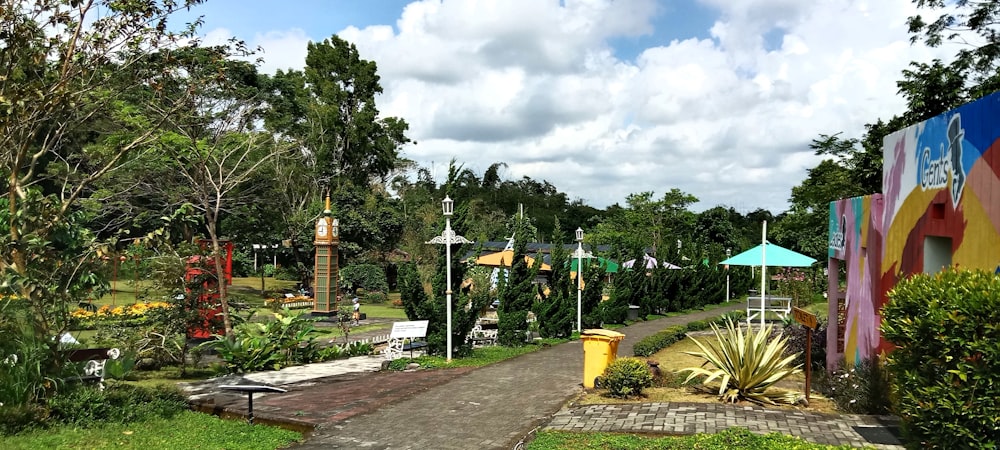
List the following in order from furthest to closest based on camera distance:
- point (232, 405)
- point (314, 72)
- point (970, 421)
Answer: point (314, 72) < point (232, 405) < point (970, 421)

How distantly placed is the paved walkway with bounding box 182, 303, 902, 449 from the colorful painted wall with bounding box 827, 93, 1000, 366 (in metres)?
1.96

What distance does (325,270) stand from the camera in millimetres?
25938

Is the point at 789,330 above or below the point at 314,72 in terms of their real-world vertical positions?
below

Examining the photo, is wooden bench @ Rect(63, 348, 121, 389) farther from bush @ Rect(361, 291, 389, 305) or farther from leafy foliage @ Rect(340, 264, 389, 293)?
leafy foliage @ Rect(340, 264, 389, 293)

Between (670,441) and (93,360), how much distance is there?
27.2 ft

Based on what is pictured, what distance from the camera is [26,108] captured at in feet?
29.1

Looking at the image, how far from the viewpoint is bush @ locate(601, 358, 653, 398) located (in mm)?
8961

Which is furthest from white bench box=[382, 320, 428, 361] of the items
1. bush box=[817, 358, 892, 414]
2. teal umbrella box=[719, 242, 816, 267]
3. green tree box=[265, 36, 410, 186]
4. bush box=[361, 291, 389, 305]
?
green tree box=[265, 36, 410, 186]

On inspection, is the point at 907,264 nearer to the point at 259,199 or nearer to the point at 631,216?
the point at 259,199

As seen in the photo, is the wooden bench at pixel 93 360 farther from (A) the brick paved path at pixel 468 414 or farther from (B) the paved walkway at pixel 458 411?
(A) the brick paved path at pixel 468 414

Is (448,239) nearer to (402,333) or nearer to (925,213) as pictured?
(402,333)

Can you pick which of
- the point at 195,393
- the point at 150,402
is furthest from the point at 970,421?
the point at 195,393

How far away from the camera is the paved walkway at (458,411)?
7.36 meters

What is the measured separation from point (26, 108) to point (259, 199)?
23.9 m
